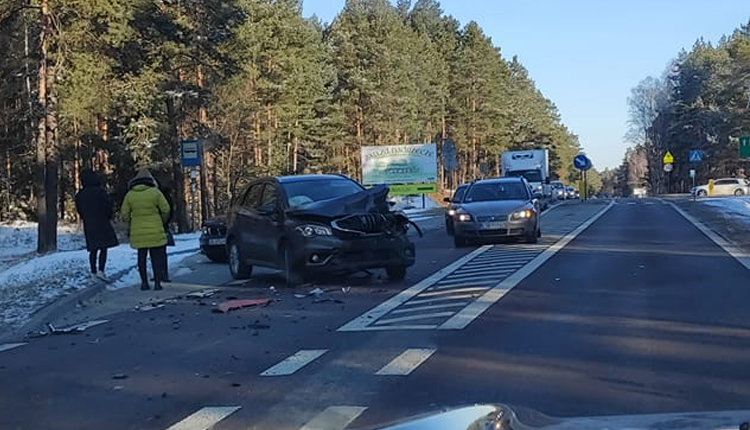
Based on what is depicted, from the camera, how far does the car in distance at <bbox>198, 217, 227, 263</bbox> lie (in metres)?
19.8

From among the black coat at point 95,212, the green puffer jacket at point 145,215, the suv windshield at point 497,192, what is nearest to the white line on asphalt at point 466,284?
the green puffer jacket at point 145,215

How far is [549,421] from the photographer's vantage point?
10.9ft

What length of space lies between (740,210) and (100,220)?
26771 mm

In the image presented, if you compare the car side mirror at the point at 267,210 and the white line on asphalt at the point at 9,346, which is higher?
the car side mirror at the point at 267,210

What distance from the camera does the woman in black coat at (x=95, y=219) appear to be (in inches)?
641

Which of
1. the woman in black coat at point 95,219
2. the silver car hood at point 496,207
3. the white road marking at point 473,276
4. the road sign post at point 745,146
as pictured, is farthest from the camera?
the road sign post at point 745,146

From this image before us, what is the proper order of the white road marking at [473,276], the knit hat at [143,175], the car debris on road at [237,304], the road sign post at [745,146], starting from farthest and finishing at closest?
the road sign post at [745,146] → the knit hat at [143,175] → the white road marking at [473,276] → the car debris on road at [237,304]

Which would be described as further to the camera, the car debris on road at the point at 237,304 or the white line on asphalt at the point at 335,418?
the car debris on road at the point at 237,304

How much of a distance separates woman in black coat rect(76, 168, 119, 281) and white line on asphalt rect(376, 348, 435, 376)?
8908 millimetres

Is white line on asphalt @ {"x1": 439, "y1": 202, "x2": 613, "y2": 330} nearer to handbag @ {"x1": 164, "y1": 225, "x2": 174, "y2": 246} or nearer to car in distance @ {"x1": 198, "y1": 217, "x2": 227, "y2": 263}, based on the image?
handbag @ {"x1": 164, "y1": 225, "x2": 174, "y2": 246}

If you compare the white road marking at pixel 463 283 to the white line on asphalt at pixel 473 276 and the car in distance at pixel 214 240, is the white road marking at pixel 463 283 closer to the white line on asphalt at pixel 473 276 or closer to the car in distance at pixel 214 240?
the white line on asphalt at pixel 473 276

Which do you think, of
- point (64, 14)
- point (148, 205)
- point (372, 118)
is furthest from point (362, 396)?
point (372, 118)

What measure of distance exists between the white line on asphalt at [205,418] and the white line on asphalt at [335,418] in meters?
0.70

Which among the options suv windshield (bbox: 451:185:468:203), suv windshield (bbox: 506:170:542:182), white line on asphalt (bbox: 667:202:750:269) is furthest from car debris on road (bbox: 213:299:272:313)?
suv windshield (bbox: 506:170:542:182)
